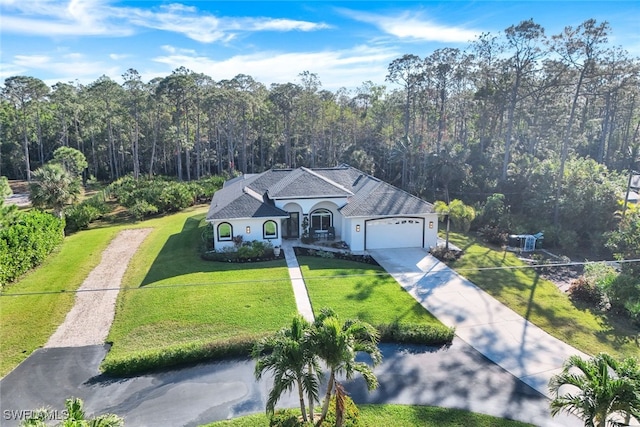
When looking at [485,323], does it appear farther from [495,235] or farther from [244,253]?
[495,235]

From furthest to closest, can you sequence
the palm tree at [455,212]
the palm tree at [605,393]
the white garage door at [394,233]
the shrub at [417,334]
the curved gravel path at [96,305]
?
1. the white garage door at [394,233]
2. the palm tree at [455,212]
3. the curved gravel path at [96,305]
4. the shrub at [417,334]
5. the palm tree at [605,393]

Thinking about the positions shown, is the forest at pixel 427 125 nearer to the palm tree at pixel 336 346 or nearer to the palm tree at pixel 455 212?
the palm tree at pixel 455 212

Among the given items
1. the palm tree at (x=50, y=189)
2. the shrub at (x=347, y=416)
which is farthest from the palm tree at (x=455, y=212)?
the palm tree at (x=50, y=189)

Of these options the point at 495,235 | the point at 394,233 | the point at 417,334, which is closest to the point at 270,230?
the point at 394,233

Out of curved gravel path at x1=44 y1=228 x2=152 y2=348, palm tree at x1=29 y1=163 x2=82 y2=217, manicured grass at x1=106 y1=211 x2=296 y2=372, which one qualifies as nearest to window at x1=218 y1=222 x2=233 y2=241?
manicured grass at x1=106 y1=211 x2=296 y2=372

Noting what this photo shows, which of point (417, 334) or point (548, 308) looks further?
point (548, 308)

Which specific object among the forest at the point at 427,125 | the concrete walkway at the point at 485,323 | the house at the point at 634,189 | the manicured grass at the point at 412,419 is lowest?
the manicured grass at the point at 412,419

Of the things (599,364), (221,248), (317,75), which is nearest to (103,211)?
(221,248)
